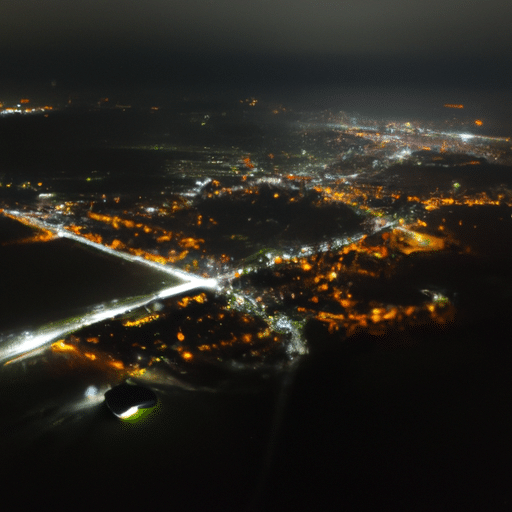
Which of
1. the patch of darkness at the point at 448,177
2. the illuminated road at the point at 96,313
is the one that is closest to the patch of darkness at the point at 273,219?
the illuminated road at the point at 96,313

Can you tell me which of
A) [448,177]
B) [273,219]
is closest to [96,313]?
[273,219]

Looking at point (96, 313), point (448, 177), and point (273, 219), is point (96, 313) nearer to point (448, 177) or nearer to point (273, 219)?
point (273, 219)

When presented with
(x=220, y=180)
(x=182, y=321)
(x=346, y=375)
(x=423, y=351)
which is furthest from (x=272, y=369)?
(x=220, y=180)

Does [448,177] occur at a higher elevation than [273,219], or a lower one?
higher

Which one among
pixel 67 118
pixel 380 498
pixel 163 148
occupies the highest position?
pixel 67 118

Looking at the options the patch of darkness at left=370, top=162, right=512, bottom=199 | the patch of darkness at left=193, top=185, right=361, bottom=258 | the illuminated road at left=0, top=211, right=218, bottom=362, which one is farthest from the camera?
the patch of darkness at left=370, top=162, right=512, bottom=199

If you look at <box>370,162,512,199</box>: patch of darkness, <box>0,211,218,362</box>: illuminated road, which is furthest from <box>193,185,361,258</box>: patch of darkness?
<box>370,162,512,199</box>: patch of darkness

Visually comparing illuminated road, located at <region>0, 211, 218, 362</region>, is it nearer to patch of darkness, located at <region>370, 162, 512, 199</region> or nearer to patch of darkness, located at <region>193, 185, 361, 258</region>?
patch of darkness, located at <region>193, 185, 361, 258</region>

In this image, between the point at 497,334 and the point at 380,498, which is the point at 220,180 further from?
the point at 380,498

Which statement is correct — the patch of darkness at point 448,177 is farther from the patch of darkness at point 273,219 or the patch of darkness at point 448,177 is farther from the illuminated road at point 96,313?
the illuminated road at point 96,313

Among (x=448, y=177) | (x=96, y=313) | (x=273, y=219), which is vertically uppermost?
(x=448, y=177)

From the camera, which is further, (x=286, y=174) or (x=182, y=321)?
(x=286, y=174)
